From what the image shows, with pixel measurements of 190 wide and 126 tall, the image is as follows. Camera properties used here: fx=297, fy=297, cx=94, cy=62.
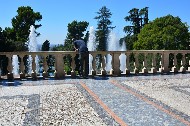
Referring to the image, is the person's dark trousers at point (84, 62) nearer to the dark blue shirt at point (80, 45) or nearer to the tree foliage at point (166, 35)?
the dark blue shirt at point (80, 45)

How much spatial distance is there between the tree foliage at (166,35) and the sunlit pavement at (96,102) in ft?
96.9

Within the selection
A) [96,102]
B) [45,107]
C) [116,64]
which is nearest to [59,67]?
[116,64]

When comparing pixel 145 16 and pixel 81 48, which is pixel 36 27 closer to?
pixel 145 16

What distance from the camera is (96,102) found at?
753 cm

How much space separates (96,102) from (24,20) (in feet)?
137

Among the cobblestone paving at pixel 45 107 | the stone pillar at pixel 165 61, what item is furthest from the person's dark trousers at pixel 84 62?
the stone pillar at pixel 165 61

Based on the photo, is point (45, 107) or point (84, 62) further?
point (84, 62)

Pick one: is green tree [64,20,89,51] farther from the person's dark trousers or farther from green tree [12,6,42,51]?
the person's dark trousers

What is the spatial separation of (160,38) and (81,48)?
30.6m

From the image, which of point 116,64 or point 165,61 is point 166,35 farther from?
point 116,64

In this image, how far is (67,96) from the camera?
8242mm

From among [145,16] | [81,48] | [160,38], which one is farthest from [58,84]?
[145,16]

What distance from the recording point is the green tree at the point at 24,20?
46781mm

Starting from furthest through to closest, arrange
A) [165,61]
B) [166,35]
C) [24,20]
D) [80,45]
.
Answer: [24,20]
[166,35]
[165,61]
[80,45]
